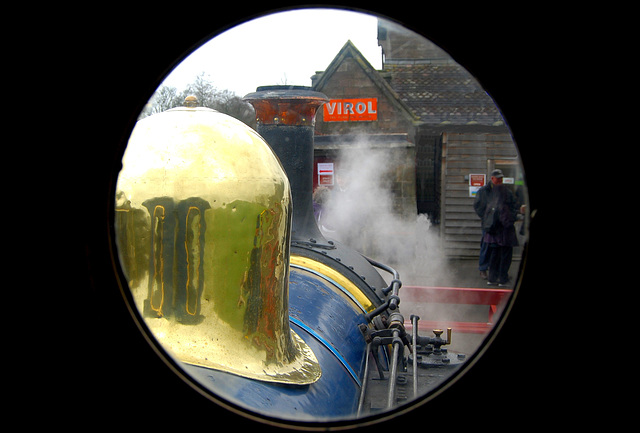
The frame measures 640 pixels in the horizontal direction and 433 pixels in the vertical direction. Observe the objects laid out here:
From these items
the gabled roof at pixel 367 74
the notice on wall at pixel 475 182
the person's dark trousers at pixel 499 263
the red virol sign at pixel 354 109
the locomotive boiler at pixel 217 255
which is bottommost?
the person's dark trousers at pixel 499 263

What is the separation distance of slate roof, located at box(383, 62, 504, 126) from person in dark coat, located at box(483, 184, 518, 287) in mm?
3538

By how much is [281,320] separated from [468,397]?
1.07m

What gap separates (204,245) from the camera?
1.78 metres

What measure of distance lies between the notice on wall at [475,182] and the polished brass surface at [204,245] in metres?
10.4

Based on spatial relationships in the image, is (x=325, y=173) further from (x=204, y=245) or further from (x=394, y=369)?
(x=204, y=245)

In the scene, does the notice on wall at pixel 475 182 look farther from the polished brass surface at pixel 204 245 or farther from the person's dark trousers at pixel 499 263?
the polished brass surface at pixel 204 245

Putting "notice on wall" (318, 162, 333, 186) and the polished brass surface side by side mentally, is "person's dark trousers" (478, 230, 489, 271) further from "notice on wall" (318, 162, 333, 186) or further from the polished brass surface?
the polished brass surface

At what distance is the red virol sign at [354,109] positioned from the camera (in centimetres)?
1205

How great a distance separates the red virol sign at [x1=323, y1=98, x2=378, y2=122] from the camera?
12047 mm

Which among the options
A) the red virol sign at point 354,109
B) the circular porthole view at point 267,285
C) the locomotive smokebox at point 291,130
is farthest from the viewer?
the red virol sign at point 354,109

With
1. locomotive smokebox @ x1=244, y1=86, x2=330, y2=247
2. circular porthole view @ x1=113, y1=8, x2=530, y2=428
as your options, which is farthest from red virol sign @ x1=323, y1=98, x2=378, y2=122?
locomotive smokebox @ x1=244, y1=86, x2=330, y2=247

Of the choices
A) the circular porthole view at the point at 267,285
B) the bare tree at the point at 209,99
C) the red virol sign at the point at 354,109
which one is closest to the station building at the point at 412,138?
the red virol sign at the point at 354,109

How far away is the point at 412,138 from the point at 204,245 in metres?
10.7

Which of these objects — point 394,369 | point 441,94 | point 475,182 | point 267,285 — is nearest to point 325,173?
point 475,182
